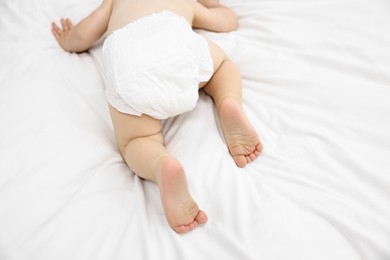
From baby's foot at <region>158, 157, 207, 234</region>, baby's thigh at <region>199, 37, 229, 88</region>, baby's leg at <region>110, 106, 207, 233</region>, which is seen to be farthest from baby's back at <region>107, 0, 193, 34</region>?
baby's foot at <region>158, 157, 207, 234</region>

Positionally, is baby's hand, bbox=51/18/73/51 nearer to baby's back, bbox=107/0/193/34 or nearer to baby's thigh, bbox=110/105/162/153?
baby's back, bbox=107/0/193/34

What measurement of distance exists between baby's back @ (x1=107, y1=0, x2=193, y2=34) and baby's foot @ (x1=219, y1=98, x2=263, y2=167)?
33 cm

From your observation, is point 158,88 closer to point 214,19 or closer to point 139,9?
point 139,9

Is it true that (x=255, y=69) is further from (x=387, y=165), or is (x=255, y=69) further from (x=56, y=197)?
(x=56, y=197)

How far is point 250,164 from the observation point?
0.80 meters

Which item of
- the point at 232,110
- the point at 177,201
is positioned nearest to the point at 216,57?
the point at 232,110

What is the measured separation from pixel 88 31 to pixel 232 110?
57 cm

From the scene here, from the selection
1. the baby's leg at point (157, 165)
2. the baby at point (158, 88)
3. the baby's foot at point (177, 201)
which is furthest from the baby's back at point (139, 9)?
the baby's foot at point (177, 201)

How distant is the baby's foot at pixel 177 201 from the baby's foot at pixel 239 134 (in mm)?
155

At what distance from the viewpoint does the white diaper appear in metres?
0.80

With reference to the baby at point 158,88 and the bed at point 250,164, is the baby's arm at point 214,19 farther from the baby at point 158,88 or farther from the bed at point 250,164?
the baby at point 158,88

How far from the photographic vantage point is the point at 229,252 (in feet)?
2.11

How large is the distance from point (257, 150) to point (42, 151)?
0.49 metres

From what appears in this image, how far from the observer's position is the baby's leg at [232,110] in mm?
797
